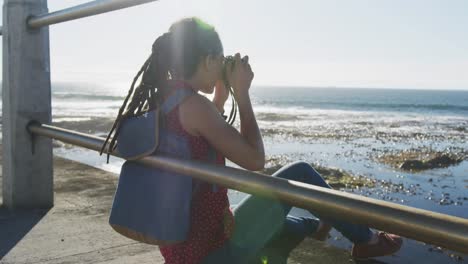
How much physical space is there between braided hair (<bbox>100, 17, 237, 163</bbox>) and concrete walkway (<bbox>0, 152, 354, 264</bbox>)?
97 cm

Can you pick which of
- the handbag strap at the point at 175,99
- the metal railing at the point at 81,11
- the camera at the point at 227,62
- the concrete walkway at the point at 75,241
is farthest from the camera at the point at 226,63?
the concrete walkway at the point at 75,241

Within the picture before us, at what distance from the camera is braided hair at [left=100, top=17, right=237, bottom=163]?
1546 mm

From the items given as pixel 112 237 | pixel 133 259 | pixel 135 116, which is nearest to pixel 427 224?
pixel 135 116

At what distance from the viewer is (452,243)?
32.0 inches

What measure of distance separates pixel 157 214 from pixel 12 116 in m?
1.87

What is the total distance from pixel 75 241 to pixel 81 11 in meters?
1.09

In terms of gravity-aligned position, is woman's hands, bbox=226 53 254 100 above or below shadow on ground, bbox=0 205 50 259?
above

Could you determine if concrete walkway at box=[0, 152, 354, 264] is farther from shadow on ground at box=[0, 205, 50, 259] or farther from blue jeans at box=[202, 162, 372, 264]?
blue jeans at box=[202, 162, 372, 264]

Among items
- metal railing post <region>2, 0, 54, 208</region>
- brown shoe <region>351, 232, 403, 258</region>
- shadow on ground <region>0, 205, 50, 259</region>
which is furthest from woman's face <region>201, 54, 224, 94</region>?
metal railing post <region>2, 0, 54, 208</region>

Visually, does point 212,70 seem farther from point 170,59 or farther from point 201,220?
point 201,220

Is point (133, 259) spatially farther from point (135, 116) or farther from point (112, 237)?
point (135, 116)

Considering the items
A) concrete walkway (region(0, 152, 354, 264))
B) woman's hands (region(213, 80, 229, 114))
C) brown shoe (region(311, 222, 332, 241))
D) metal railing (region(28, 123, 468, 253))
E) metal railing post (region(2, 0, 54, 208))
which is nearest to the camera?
metal railing (region(28, 123, 468, 253))

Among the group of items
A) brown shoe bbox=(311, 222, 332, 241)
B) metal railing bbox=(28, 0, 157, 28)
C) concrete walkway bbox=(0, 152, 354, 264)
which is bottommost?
concrete walkway bbox=(0, 152, 354, 264)

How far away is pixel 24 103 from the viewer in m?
2.93
